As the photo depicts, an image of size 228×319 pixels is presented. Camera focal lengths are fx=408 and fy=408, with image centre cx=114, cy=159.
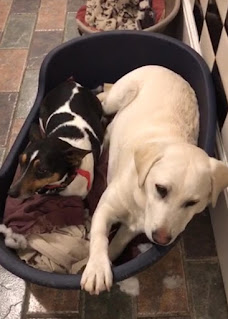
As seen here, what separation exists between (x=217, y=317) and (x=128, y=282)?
372 mm

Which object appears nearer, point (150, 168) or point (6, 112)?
point (150, 168)

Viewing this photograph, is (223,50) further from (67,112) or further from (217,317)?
(217,317)

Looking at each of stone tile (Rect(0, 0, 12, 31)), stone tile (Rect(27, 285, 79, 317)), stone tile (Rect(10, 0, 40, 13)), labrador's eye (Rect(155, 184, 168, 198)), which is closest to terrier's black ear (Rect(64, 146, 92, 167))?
labrador's eye (Rect(155, 184, 168, 198))

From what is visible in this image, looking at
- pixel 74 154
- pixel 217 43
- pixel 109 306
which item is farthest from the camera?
pixel 217 43

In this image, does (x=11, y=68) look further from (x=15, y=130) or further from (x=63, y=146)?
(x=63, y=146)

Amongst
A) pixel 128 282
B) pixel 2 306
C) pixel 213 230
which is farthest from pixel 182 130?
pixel 2 306

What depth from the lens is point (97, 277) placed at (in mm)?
1286

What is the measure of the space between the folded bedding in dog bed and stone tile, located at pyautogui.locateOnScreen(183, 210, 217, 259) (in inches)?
48.0

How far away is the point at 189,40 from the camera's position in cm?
217

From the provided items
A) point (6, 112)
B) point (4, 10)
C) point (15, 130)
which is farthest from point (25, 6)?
point (15, 130)

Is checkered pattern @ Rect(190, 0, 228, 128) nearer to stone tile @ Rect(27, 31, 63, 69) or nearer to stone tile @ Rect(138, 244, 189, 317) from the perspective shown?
stone tile @ Rect(138, 244, 189, 317)

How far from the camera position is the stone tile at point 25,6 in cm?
296

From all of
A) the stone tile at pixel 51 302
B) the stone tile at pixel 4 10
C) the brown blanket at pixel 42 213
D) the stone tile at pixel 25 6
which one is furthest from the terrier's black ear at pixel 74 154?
the stone tile at pixel 25 6

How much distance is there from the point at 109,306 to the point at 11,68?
5.26 ft
